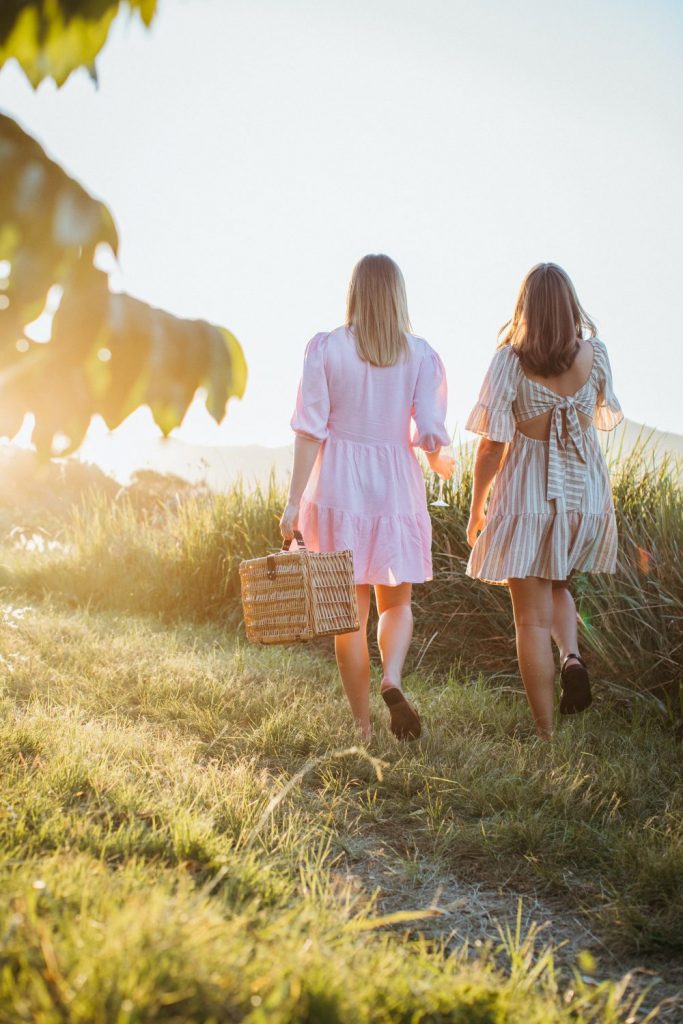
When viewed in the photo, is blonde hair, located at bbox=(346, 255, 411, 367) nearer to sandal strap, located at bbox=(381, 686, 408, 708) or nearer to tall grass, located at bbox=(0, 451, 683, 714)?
sandal strap, located at bbox=(381, 686, 408, 708)

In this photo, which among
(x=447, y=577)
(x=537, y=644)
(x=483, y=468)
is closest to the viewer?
(x=537, y=644)

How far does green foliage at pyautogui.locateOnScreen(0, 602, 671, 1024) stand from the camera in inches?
60.2

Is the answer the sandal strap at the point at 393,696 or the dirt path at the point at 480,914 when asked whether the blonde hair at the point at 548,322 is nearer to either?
the sandal strap at the point at 393,696

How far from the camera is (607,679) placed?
456 centimetres

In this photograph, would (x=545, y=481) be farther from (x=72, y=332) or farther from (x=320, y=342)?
(x=72, y=332)

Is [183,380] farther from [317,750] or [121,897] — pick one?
[317,750]

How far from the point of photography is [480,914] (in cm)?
246

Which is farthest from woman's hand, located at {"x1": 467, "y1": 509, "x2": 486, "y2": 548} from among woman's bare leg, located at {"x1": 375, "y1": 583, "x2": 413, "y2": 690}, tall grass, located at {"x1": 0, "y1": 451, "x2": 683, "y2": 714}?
tall grass, located at {"x1": 0, "y1": 451, "x2": 683, "y2": 714}

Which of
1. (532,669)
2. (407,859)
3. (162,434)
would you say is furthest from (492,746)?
(162,434)

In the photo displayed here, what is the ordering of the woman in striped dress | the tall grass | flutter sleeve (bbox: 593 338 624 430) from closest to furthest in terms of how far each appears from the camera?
the woman in striped dress, flutter sleeve (bbox: 593 338 624 430), the tall grass

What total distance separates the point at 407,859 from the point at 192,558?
16.6ft

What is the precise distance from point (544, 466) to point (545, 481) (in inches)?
2.4

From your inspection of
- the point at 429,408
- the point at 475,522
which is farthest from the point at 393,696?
the point at 429,408

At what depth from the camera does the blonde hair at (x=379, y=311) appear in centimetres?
363
